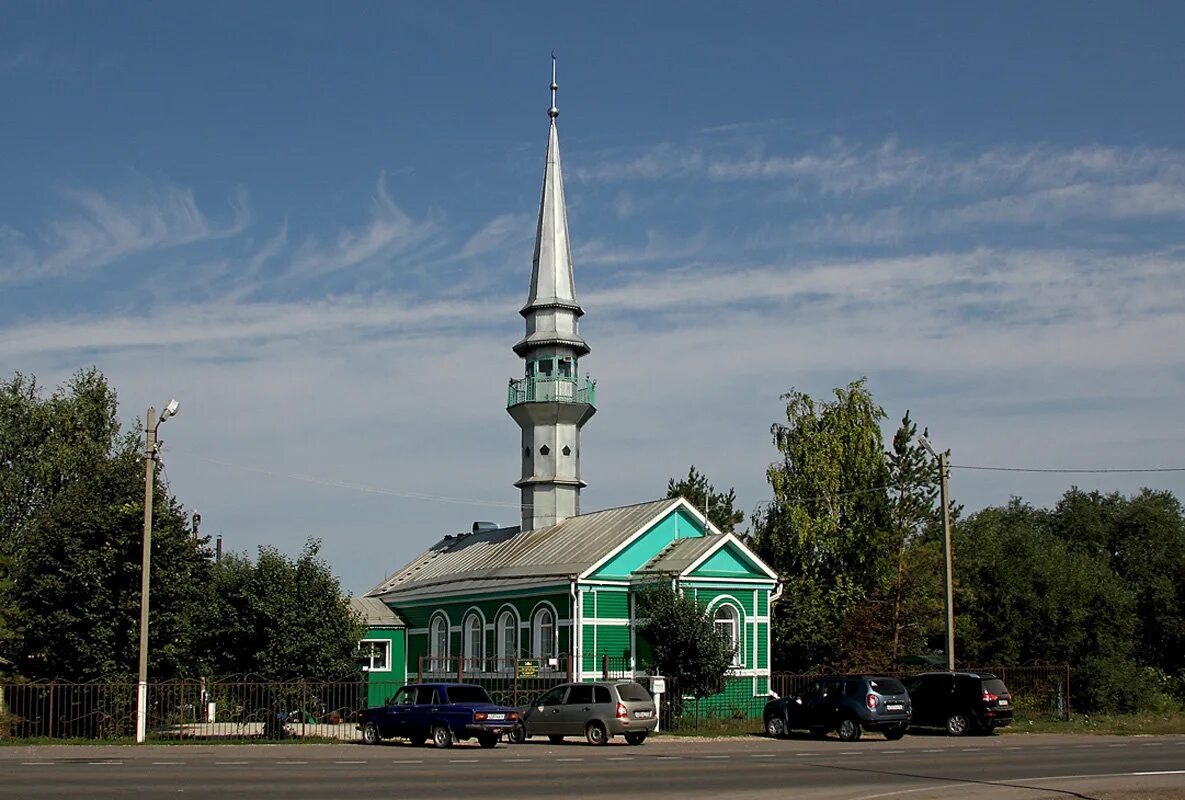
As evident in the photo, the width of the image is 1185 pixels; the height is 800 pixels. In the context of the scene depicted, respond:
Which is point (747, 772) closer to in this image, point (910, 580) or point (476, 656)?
point (476, 656)

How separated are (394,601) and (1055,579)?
1069 inches

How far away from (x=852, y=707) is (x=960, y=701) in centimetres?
382

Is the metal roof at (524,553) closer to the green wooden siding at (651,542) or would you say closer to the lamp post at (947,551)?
the green wooden siding at (651,542)

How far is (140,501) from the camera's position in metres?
34.3

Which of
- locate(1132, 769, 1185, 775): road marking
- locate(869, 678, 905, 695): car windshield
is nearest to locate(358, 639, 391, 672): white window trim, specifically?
→ locate(869, 678, 905, 695): car windshield

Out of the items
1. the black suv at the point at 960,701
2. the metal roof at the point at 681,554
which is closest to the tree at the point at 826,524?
the metal roof at the point at 681,554

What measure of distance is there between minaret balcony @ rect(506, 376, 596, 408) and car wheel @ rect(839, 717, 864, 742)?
2035cm

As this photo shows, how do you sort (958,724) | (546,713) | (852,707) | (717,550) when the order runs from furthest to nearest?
(717,550), (958,724), (852,707), (546,713)

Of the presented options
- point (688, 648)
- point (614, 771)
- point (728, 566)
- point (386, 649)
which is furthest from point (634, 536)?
point (614, 771)

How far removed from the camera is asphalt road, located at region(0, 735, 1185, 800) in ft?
59.1

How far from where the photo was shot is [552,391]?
4950 cm

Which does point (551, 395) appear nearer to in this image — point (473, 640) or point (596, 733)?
point (473, 640)

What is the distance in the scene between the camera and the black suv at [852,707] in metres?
31.3

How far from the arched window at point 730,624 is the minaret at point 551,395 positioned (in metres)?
9.44
